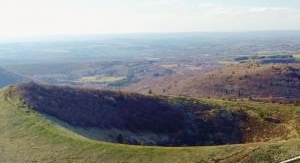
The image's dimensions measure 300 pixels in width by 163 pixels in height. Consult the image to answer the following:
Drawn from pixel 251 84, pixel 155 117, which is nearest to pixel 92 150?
pixel 155 117

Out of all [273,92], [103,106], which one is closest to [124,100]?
[103,106]

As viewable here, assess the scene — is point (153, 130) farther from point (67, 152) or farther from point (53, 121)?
point (67, 152)

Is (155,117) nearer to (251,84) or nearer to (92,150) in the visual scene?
(92,150)

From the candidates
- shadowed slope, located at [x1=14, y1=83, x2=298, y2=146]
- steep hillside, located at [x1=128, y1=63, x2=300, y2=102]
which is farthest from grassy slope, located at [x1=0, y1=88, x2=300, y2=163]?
steep hillside, located at [x1=128, y1=63, x2=300, y2=102]

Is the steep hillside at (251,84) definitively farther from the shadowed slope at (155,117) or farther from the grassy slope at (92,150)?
the grassy slope at (92,150)

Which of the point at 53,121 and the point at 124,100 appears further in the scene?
the point at 124,100

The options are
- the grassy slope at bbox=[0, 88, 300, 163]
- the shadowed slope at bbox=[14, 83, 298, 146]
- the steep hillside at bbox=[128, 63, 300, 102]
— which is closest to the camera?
the grassy slope at bbox=[0, 88, 300, 163]

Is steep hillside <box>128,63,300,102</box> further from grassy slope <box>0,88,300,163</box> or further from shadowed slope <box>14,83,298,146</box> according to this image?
A: grassy slope <box>0,88,300,163</box>

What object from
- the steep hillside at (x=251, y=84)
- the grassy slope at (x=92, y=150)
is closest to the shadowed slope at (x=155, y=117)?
the grassy slope at (x=92, y=150)
